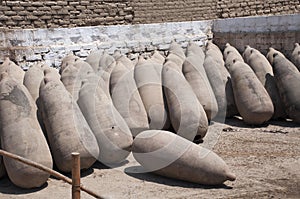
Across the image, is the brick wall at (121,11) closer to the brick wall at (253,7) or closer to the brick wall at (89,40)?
the brick wall at (253,7)

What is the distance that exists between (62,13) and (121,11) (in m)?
1.73

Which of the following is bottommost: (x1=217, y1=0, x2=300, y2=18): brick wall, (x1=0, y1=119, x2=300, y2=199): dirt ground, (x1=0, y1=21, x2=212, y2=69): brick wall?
→ (x1=0, y1=119, x2=300, y2=199): dirt ground

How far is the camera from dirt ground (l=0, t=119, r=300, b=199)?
202 inches

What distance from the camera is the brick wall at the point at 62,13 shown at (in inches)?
429

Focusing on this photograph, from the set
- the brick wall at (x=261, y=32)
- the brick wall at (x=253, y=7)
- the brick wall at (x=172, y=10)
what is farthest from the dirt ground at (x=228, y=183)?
the brick wall at (x=253, y=7)

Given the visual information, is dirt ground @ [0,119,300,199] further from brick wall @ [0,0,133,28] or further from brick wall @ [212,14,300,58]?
brick wall @ [0,0,133,28]

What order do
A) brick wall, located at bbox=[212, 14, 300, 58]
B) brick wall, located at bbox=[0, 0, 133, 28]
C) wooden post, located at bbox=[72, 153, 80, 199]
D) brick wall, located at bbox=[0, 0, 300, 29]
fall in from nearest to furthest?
wooden post, located at bbox=[72, 153, 80, 199] < brick wall, located at bbox=[212, 14, 300, 58] < brick wall, located at bbox=[0, 0, 133, 28] < brick wall, located at bbox=[0, 0, 300, 29]

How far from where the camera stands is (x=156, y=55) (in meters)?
9.74

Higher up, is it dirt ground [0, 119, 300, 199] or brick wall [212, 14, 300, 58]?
brick wall [212, 14, 300, 58]

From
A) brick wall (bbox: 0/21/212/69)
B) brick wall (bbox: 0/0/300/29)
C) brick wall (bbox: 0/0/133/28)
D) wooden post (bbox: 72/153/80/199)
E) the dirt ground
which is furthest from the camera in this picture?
brick wall (bbox: 0/0/300/29)

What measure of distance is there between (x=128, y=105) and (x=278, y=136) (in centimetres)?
236

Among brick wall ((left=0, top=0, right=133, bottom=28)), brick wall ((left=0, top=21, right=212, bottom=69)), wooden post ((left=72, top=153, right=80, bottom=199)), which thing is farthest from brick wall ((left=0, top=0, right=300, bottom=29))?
wooden post ((left=72, top=153, right=80, bottom=199))

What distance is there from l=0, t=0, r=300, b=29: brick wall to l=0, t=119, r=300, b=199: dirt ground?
6022mm

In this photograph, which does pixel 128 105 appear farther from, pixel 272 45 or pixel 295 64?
pixel 272 45
